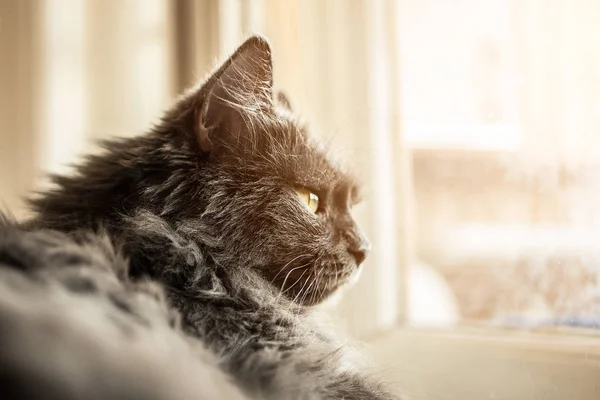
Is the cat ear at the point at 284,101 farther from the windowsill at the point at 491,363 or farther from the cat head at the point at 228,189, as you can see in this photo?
the windowsill at the point at 491,363

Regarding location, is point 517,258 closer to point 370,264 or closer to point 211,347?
point 370,264

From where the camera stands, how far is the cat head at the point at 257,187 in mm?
903

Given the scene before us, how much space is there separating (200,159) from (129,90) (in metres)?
1.20

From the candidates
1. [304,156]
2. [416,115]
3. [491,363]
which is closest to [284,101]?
[304,156]

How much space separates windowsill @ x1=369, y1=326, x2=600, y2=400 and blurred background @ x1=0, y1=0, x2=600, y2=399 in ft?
0.04

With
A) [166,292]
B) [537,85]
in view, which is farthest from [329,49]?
[166,292]

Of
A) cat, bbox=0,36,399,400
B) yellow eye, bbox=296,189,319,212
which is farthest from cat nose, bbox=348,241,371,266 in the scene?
yellow eye, bbox=296,189,319,212

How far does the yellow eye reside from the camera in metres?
1.01

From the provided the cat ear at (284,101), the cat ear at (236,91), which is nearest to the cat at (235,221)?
the cat ear at (236,91)

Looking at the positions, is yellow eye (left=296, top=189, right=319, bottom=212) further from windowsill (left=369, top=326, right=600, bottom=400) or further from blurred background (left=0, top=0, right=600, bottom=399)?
windowsill (left=369, top=326, right=600, bottom=400)

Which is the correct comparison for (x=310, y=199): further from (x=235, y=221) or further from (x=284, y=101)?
(x=284, y=101)

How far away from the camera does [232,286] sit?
846 millimetres

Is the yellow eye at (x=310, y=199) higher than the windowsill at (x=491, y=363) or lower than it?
higher

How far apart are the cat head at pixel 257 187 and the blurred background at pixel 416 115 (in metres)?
0.13
